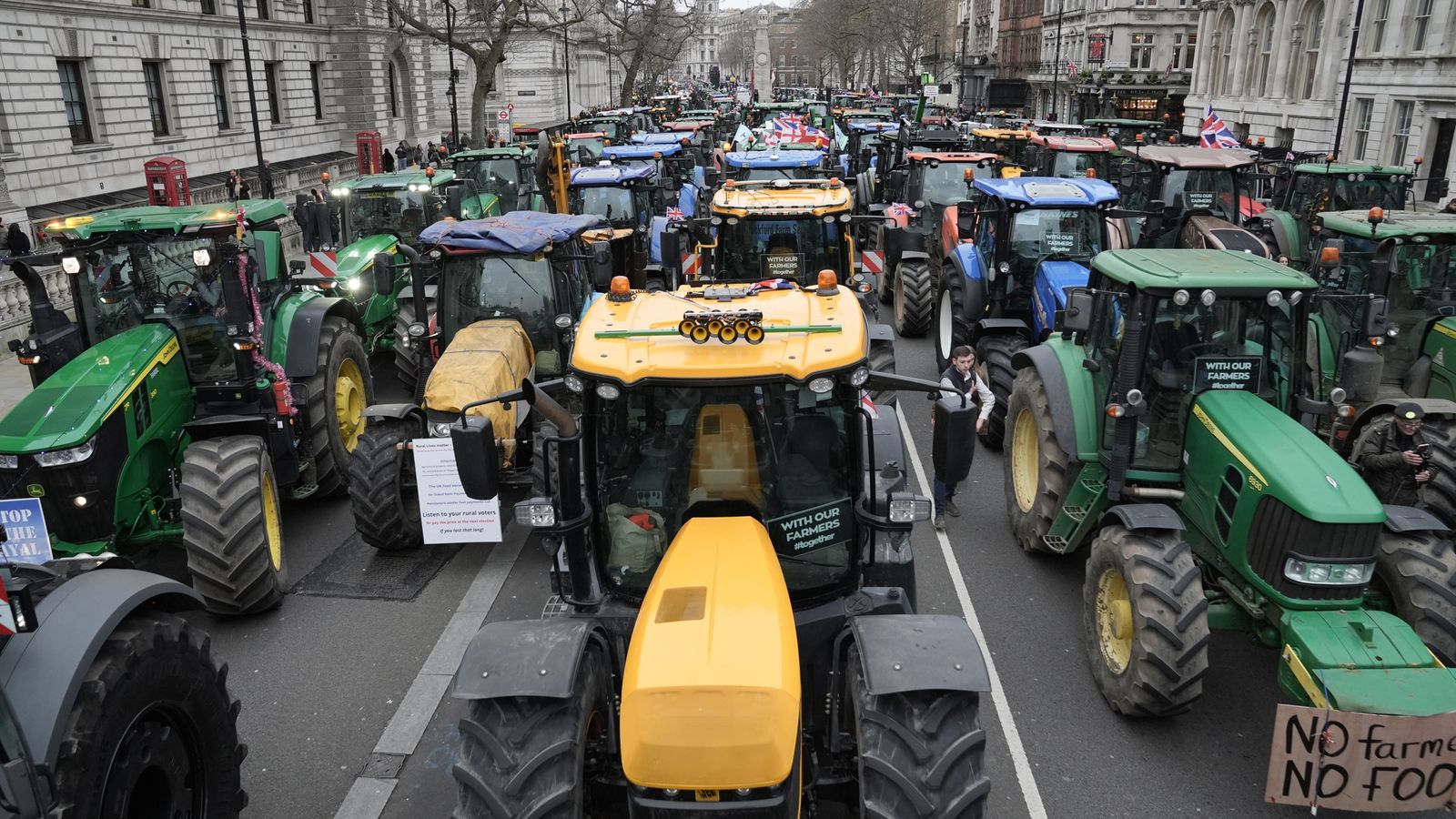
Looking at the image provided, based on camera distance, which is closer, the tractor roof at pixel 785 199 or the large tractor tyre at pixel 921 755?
the large tractor tyre at pixel 921 755

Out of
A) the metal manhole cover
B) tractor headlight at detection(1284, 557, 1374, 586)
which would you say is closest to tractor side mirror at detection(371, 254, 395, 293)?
the metal manhole cover

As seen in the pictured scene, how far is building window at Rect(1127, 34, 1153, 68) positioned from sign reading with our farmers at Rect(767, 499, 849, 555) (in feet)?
196

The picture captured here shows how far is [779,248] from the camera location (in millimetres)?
11195

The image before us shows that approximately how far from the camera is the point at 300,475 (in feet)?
28.3

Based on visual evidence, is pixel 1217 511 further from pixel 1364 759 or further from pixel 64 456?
pixel 64 456

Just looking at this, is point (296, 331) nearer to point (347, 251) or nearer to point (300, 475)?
point (300, 475)

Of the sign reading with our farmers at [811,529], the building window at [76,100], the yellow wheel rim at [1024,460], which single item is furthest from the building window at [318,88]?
the sign reading with our farmers at [811,529]

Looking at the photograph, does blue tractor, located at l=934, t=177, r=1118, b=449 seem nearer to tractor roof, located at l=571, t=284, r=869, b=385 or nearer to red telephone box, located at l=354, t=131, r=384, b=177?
tractor roof, located at l=571, t=284, r=869, b=385

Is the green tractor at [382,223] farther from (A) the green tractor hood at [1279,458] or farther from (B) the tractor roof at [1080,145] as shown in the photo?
(B) the tractor roof at [1080,145]

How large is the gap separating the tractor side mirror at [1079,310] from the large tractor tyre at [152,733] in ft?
18.6

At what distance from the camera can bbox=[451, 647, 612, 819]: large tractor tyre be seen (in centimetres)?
357

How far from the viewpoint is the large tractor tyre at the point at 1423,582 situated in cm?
530

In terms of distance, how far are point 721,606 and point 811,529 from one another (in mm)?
924

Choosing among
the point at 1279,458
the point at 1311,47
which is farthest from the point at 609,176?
the point at 1311,47
